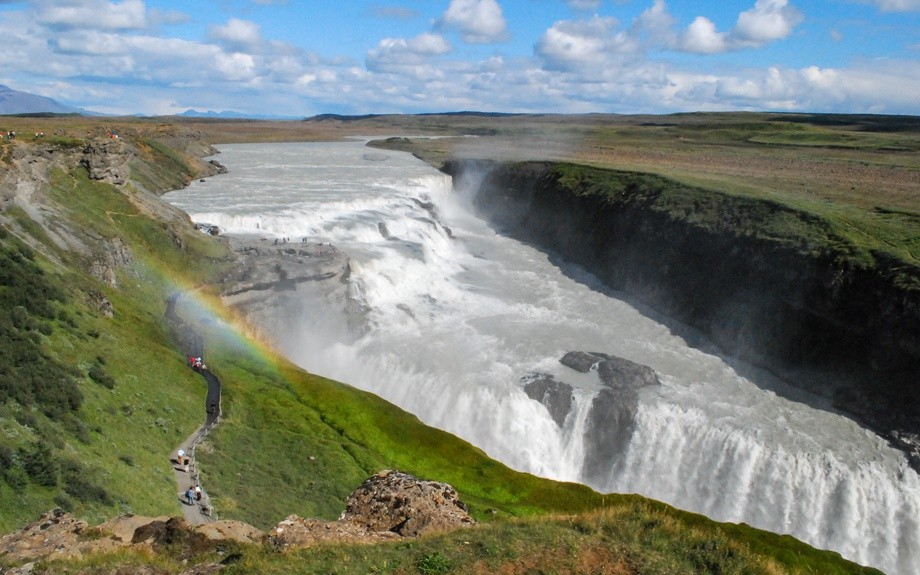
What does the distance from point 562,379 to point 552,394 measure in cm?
187

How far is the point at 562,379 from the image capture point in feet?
130

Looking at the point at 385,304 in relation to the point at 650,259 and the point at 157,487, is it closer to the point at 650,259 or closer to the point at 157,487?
the point at 650,259

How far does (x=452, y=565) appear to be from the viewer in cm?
1127

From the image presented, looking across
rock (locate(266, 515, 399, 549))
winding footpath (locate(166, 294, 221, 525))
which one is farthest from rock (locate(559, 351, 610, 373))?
rock (locate(266, 515, 399, 549))

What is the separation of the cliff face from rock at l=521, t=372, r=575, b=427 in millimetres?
15332

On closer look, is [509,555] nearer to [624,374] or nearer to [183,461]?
[183,461]

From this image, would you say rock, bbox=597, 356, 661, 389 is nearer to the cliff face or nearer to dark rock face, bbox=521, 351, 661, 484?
dark rock face, bbox=521, 351, 661, 484

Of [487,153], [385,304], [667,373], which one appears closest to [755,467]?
[667,373]

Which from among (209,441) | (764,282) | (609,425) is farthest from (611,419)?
(209,441)

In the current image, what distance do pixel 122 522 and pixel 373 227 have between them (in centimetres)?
5269

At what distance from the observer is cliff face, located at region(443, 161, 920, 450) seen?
124 ft

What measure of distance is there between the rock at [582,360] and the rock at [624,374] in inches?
20.3

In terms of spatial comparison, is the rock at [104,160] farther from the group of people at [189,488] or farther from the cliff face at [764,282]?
the cliff face at [764,282]

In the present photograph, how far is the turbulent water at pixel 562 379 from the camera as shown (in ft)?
103
